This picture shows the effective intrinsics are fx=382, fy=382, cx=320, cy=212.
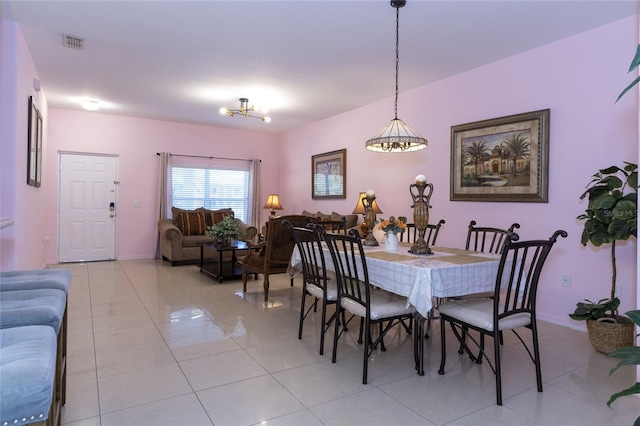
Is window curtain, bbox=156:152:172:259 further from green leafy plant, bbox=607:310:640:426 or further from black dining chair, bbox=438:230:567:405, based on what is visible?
green leafy plant, bbox=607:310:640:426

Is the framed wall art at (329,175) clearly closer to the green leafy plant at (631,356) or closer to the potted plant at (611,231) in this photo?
the potted plant at (611,231)

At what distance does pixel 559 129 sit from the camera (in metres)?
3.51

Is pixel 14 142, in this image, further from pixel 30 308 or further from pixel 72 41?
pixel 30 308

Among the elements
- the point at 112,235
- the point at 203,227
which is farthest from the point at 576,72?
the point at 112,235

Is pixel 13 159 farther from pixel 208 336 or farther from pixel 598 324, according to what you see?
pixel 598 324

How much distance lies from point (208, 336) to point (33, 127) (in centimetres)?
308

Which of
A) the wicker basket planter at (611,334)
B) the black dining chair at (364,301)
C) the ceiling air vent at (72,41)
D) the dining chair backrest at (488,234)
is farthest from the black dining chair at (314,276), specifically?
the ceiling air vent at (72,41)

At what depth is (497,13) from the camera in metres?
3.03

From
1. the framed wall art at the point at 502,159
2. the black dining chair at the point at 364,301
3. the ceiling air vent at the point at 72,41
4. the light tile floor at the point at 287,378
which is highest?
the ceiling air vent at the point at 72,41

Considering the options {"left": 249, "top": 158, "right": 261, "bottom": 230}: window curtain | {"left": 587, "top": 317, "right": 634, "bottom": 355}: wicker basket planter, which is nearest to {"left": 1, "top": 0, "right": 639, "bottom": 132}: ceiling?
{"left": 587, "top": 317, "right": 634, "bottom": 355}: wicker basket planter

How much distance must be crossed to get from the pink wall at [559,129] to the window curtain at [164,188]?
4.52 meters

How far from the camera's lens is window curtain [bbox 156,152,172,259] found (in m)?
7.13

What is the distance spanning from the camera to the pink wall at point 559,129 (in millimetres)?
3127

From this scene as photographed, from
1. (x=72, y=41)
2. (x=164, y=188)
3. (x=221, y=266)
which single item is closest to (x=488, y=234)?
(x=221, y=266)
